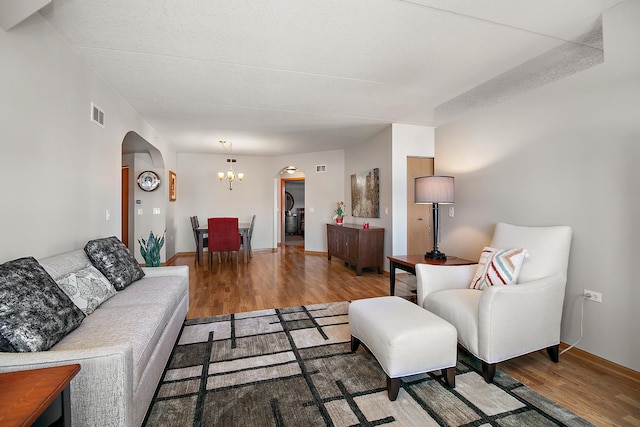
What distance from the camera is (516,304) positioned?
1893 mm

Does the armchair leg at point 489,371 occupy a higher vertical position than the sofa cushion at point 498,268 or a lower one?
lower

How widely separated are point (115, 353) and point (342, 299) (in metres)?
2.67

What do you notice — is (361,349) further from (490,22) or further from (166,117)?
(166,117)

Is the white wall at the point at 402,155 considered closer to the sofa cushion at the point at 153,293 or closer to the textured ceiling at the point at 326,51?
the textured ceiling at the point at 326,51

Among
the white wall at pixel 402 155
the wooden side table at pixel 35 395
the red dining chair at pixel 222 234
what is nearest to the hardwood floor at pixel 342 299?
the red dining chair at pixel 222 234

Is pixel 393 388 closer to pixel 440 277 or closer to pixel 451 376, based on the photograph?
pixel 451 376

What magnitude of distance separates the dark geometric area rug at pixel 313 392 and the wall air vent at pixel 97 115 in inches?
89.4

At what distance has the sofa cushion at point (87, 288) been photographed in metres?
1.76

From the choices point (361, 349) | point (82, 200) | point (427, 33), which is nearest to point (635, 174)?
point (427, 33)

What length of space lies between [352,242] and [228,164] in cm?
409

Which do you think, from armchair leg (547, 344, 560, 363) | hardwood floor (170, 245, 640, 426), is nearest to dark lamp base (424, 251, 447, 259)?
hardwood floor (170, 245, 640, 426)

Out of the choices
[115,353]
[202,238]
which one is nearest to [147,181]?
[202,238]

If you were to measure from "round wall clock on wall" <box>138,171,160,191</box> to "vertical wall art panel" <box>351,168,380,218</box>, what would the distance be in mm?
4038

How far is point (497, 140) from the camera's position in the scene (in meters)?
3.08
